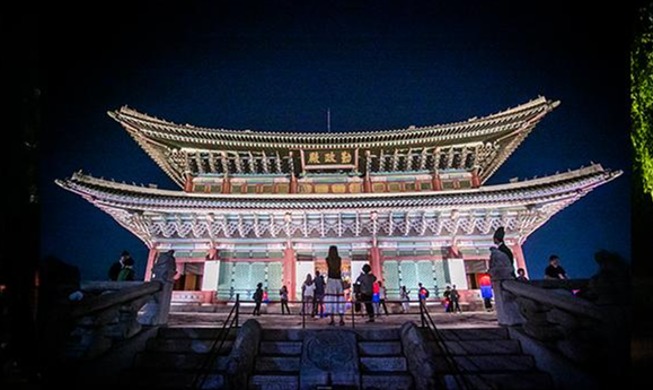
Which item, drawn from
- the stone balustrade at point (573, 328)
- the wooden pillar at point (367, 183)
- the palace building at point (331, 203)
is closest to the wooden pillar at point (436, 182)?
the palace building at point (331, 203)

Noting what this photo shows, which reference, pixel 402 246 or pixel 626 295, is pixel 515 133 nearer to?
pixel 402 246

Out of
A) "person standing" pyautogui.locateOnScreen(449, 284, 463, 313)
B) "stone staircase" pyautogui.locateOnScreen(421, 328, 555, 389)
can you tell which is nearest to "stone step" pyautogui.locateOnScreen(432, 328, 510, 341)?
"stone staircase" pyautogui.locateOnScreen(421, 328, 555, 389)

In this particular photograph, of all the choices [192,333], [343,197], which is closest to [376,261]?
[343,197]

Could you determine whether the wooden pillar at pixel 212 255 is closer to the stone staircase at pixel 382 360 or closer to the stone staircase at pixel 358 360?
the stone staircase at pixel 358 360

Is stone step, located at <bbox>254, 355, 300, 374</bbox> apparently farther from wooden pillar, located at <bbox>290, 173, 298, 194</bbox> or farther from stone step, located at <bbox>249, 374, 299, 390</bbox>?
wooden pillar, located at <bbox>290, 173, 298, 194</bbox>

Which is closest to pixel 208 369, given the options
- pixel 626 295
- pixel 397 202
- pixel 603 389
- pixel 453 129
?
pixel 603 389

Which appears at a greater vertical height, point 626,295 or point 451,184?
point 451,184

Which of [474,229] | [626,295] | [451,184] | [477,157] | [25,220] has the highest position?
[477,157]

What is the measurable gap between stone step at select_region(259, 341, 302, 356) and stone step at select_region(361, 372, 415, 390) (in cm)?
135

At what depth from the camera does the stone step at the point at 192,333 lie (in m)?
6.92

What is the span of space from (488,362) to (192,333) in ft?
18.5

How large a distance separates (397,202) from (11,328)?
15.4 meters

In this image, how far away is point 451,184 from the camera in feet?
67.5

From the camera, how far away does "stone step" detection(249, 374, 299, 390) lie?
18.4 ft
